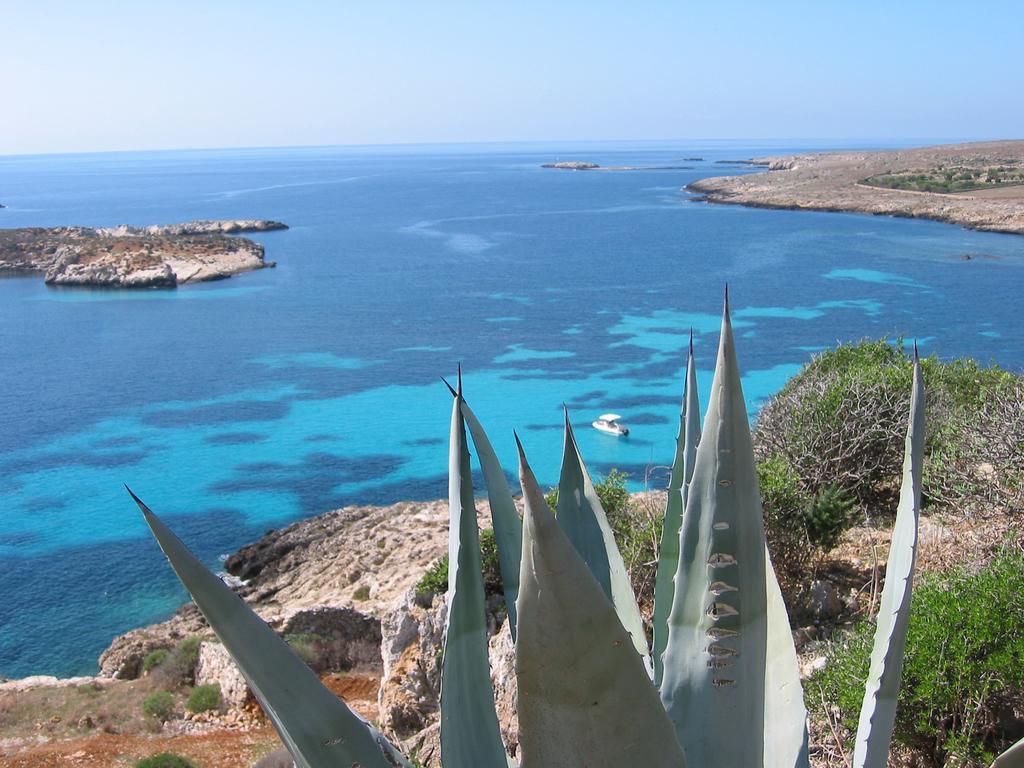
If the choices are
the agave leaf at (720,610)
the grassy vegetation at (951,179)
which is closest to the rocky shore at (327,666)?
the agave leaf at (720,610)

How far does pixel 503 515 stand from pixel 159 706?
7.27 metres

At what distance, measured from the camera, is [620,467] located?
19.6 metres

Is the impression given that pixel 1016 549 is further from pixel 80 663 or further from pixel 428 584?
pixel 80 663

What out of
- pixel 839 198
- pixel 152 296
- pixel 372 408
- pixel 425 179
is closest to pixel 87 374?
pixel 372 408

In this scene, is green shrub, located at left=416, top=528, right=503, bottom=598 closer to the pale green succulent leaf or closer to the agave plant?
the pale green succulent leaf

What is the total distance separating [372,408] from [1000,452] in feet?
65.2

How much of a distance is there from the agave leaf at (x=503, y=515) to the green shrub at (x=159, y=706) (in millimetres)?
6932

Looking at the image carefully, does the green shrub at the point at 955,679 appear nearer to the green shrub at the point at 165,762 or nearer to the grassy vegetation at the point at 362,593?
the green shrub at the point at 165,762

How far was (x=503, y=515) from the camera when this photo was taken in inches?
77.0

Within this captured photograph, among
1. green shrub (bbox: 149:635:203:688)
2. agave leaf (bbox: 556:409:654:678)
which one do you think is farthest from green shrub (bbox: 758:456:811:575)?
green shrub (bbox: 149:635:203:688)

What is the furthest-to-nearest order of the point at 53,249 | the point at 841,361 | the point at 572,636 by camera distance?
1. the point at 53,249
2. the point at 841,361
3. the point at 572,636

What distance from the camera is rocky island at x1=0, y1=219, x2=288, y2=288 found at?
1751 inches

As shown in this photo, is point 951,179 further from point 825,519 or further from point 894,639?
point 894,639

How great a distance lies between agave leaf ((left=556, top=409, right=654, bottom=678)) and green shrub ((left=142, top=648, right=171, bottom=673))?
9012mm
